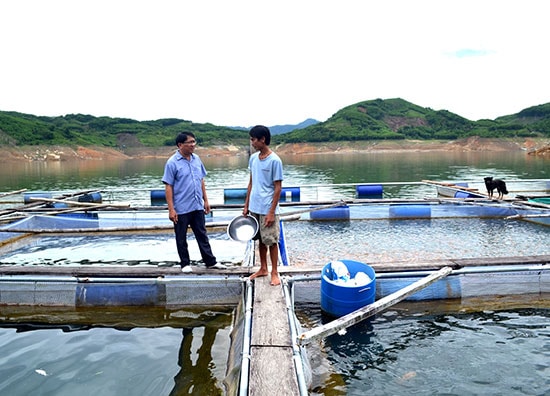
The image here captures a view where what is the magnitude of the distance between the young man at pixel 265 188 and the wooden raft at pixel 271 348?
49 centimetres

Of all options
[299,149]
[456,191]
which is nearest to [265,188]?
[456,191]

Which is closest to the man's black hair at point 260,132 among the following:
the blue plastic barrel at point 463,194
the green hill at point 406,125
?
the blue plastic barrel at point 463,194

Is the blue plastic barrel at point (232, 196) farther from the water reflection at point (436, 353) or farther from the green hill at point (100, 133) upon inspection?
the green hill at point (100, 133)

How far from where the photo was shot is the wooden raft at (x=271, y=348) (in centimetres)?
283

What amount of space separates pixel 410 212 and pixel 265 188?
876cm

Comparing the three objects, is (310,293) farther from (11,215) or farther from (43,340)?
(11,215)

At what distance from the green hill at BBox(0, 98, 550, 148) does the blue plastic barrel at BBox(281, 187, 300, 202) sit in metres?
87.9

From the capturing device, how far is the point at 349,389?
3.60 meters

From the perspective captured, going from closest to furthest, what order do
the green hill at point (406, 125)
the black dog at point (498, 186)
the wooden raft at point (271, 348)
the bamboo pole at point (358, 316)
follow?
the wooden raft at point (271, 348)
the bamboo pole at point (358, 316)
the black dog at point (498, 186)
the green hill at point (406, 125)

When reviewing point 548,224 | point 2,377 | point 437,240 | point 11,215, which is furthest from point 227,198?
point 2,377

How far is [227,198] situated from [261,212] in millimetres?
12833

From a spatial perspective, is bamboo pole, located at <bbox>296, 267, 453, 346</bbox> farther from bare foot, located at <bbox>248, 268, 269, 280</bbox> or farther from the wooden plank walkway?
bare foot, located at <bbox>248, 268, 269, 280</bbox>

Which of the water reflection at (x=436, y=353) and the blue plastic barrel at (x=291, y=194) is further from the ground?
the blue plastic barrel at (x=291, y=194)

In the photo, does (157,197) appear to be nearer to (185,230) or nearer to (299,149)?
(185,230)
